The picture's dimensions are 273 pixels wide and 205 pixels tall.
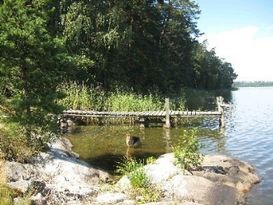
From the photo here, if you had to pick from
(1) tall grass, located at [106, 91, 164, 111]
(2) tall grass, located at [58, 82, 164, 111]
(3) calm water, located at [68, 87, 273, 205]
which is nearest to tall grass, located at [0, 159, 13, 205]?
(3) calm water, located at [68, 87, 273, 205]

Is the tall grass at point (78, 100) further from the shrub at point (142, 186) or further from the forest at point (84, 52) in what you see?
the shrub at point (142, 186)

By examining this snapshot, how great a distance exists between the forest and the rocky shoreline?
1527 mm

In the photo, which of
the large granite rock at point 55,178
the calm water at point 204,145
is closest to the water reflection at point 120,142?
the calm water at point 204,145

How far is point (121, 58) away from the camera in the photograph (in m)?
39.0

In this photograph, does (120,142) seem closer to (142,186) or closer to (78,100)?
(78,100)

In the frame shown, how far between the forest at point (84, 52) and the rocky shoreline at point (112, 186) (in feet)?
5.01

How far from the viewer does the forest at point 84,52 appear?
481 inches

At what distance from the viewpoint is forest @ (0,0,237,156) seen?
12227 millimetres

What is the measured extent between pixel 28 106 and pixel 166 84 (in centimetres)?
3832

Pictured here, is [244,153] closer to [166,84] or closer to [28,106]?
[28,106]

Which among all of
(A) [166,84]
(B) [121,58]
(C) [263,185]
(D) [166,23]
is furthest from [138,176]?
(D) [166,23]

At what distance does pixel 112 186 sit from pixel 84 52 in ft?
74.3

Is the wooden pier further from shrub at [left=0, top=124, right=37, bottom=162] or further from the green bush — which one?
the green bush

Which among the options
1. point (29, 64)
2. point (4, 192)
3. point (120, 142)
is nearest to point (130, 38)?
point (120, 142)
